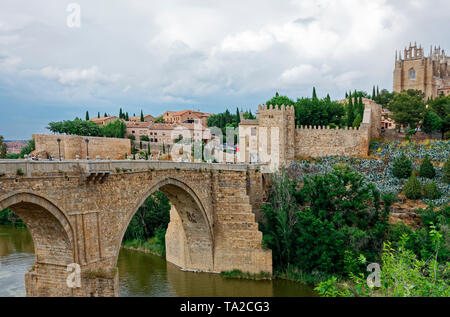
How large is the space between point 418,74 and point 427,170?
29165mm

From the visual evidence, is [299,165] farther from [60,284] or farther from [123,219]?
[60,284]

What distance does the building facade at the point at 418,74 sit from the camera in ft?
141

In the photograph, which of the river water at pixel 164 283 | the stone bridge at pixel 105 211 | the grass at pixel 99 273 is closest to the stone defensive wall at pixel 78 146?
the river water at pixel 164 283

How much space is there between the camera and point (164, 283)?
15.6 meters

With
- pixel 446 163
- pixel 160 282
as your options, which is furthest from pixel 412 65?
pixel 160 282

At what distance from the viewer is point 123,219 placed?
10891mm

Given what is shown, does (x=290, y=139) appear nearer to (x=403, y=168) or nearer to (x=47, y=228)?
(x=403, y=168)

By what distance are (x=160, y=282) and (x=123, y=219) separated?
237 inches

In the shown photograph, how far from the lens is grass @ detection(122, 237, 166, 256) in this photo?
20080mm

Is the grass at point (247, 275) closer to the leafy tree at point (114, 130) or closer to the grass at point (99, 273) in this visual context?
the grass at point (99, 273)

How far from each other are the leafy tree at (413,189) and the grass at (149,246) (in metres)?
13.3

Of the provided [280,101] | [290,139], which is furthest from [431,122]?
[280,101]
